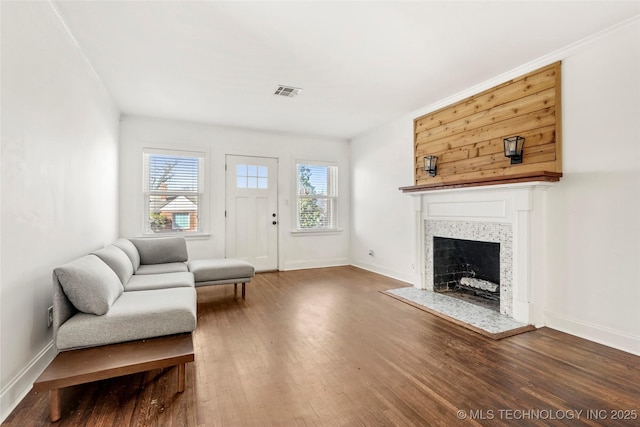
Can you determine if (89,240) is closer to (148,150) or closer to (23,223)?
(23,223)

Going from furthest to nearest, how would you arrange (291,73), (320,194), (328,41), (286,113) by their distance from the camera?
(320,194)
(286,113)
(291,73)
(328,41)

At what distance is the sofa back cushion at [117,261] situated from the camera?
8.70 ft

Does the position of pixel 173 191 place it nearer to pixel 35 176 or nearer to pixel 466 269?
pixel 35 176

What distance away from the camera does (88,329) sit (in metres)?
1.81

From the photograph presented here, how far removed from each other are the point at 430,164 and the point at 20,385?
439cm

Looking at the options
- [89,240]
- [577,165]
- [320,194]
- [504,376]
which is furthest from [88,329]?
[320,194]

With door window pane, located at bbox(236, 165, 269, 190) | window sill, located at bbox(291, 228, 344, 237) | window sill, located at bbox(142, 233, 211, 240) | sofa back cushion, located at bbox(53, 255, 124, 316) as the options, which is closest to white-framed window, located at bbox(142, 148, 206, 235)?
window sill, located at bbox(142, 233, 211, 240)

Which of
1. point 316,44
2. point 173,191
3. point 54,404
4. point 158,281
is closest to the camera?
point 54,404

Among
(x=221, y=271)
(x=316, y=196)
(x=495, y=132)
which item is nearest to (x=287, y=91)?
(x=221, y=271)

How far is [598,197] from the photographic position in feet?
8.46

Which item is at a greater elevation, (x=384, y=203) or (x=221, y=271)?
(x=384, y=203)

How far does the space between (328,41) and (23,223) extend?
101 inches

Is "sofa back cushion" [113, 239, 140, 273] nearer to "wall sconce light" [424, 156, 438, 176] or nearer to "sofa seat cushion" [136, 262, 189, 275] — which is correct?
"sofa seat cushion" [136, 262, 189, 275]

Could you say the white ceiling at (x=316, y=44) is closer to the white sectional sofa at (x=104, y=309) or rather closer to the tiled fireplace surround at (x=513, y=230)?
the tiled fireplace surround at (x=513, y=230)
